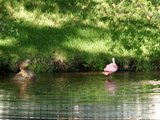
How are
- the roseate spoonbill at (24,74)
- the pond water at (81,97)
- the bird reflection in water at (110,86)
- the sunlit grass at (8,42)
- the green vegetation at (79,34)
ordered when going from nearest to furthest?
the pond water at (81,97)
the bird reflection in water at (110,86)
the roseate spoonbill at (24,74)
the green vegetation at (79,34)
the sunlit grass at (8,42)

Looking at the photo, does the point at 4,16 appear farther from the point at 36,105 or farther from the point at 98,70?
the point at 36,105

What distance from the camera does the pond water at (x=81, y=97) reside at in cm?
1472

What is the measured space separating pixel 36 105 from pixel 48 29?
12209 mm

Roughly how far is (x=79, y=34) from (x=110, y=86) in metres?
7.34

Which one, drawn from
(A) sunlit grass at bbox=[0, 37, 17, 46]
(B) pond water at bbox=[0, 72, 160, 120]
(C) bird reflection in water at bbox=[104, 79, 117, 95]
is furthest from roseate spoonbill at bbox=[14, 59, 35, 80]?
(A) sunlit grass at bbox=[0, 37, 17, 46]

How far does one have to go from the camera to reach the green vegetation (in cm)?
2625

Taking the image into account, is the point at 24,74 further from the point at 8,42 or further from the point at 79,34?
the point at 79,34

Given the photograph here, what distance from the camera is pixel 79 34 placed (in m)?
27.9

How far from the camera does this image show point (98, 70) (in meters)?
26.5

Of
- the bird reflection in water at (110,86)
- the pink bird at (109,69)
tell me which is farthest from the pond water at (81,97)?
the pink bird at (109,69)

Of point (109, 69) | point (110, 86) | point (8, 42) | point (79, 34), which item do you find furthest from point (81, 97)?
point (79, 34)

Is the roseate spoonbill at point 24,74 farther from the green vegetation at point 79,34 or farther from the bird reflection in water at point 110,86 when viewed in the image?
the bird reflection in water at point 110,86

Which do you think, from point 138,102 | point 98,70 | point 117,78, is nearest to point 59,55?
point 98,70

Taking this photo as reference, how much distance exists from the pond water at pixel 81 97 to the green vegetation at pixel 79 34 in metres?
1.75
